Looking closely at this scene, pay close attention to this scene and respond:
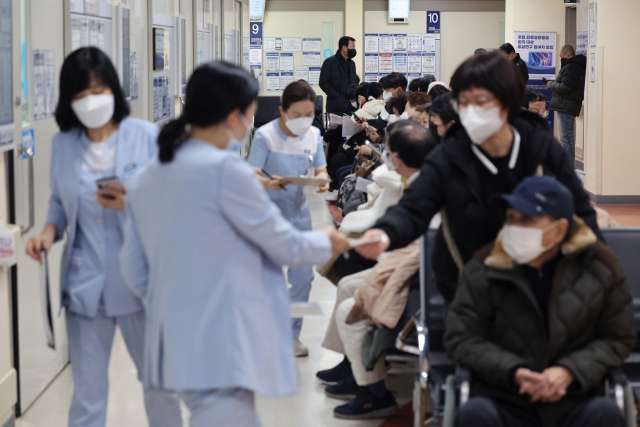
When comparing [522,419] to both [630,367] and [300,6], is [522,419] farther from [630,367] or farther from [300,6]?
[300,6]

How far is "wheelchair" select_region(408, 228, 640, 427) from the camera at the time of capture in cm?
238

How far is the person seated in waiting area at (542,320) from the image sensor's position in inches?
88.6

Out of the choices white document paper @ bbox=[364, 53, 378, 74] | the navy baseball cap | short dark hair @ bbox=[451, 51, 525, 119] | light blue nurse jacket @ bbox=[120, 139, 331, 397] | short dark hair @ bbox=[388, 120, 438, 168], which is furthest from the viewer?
white document paper @ bbox=[364, 53, 378, 74]

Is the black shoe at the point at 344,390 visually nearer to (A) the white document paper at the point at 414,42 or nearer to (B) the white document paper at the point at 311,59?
(B) the white document paper at the point at 311,59

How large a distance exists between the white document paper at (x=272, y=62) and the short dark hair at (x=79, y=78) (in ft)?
43.4

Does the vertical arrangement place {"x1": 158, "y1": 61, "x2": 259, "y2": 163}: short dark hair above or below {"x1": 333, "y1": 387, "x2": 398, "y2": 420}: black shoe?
above

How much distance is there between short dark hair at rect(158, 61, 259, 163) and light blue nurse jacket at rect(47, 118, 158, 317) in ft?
2.08

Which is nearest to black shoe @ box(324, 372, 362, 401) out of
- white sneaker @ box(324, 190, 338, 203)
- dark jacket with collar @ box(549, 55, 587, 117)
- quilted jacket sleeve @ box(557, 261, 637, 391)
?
quilted jacket sleeve @ box(557, 261, 637, 391)

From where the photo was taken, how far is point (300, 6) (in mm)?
15219

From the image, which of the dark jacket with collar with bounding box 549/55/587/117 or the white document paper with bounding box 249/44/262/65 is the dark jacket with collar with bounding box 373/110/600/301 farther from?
the white document paper with bounding box 249/44/262/65

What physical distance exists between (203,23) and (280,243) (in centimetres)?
644

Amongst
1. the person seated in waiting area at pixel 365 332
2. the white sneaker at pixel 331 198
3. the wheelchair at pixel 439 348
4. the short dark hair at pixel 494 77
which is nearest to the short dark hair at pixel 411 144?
the person seated in waiting area at pixel 365 332

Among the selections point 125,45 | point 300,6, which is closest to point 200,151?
point 125,45

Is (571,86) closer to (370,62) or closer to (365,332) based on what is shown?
(370,62)
